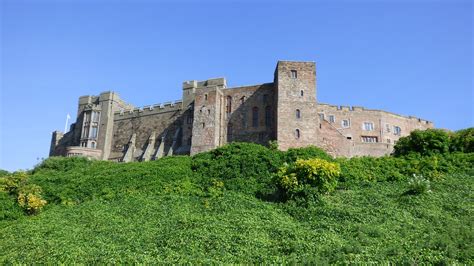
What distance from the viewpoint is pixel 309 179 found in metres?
22.7

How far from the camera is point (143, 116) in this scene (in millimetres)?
53969

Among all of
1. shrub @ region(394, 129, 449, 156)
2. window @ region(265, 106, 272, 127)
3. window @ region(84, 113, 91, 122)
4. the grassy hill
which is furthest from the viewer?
window @ region(84, 113, 91, 122)

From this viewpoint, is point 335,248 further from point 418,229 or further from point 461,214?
point 461,214

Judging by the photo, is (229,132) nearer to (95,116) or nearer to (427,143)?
(95,116)

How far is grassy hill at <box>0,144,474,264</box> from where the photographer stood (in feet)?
54.1

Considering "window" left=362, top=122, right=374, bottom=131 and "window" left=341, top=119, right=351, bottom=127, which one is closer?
"window" left=341, top=119, right=351, bottom=127

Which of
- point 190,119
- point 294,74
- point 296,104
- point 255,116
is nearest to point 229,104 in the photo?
point 255,116

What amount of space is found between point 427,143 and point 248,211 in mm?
13496

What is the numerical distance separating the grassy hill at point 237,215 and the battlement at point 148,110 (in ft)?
74.2

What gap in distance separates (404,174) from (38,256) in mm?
17776

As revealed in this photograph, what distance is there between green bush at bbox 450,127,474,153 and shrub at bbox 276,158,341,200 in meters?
10.3

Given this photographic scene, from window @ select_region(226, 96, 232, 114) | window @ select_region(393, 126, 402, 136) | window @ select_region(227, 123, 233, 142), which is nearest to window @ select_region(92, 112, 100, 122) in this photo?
window @ select_region(226, 96, 232, 114)

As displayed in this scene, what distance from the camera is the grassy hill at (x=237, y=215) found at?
650 inches

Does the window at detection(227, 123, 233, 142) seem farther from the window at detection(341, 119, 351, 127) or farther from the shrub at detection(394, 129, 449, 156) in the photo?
the shrub at detection(394, 129, 449, 156)
